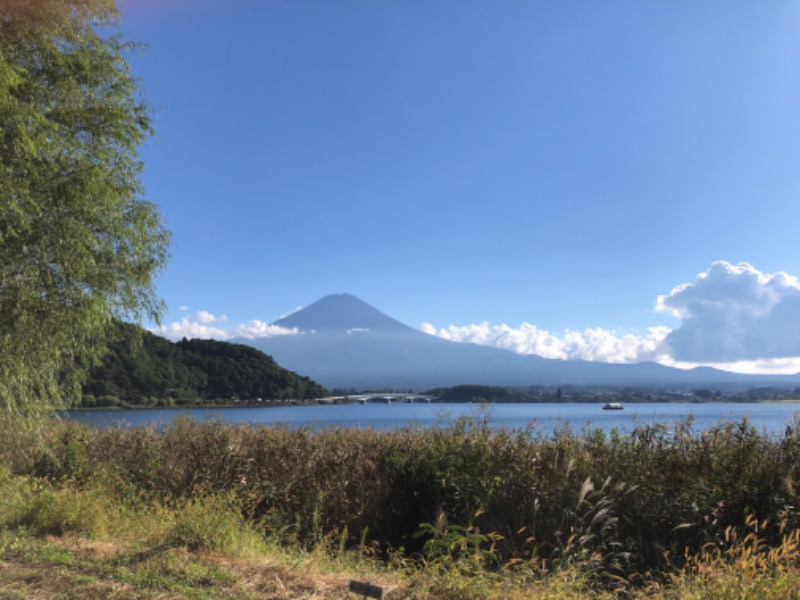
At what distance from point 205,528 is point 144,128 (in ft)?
18.9

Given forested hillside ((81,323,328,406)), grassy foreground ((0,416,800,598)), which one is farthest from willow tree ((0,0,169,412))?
forested hillside ((81,323,328,406))

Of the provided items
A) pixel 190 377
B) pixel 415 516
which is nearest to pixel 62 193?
pixel 415 516

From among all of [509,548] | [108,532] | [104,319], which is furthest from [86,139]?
[509,548]

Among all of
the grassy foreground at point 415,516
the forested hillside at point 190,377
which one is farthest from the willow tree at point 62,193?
the forested hillside at point 190,377

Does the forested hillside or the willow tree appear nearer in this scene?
the willow tree

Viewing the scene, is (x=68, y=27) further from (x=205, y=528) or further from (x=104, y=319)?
(x=205, y=528)

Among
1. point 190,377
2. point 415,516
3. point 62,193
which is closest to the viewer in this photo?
point 62,193

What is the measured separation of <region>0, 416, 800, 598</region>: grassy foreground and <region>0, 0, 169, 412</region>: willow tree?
2.08 m

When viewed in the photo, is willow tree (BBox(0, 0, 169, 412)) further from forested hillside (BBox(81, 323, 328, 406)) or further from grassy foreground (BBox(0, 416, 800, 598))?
forested hillside (BBox(81, 323, 328, 406))

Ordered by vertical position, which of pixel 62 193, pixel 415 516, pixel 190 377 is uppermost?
pixel 62 193

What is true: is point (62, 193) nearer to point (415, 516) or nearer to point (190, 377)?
point (415, 516)

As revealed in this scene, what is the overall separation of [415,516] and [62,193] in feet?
19.0

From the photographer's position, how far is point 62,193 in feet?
22.0

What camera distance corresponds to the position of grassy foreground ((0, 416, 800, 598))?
4.39 m
